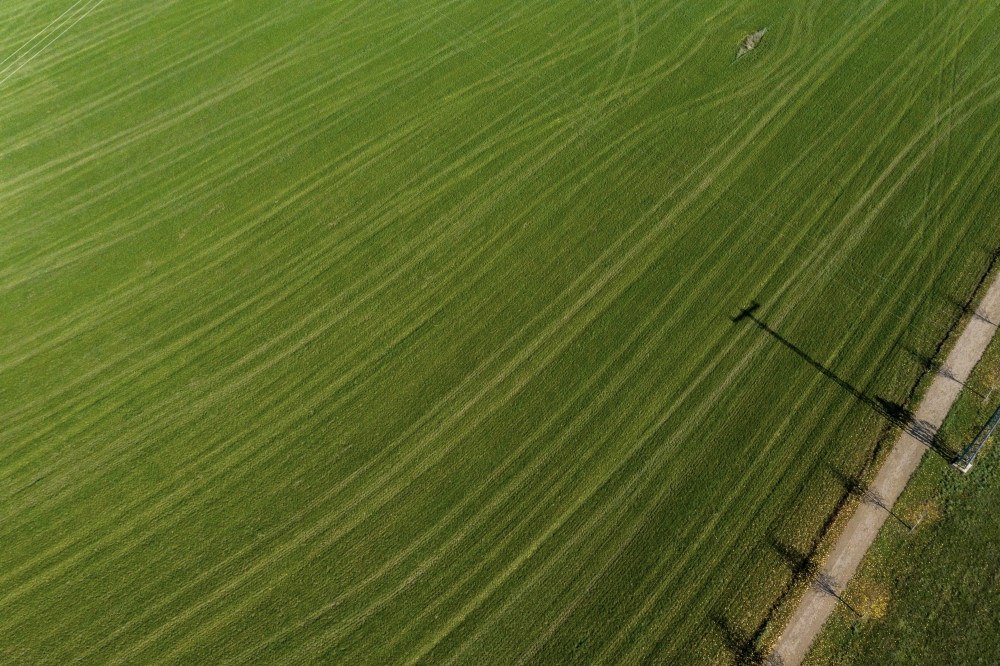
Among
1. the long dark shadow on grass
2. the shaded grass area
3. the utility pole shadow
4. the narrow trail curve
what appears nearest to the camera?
the shaded grass area

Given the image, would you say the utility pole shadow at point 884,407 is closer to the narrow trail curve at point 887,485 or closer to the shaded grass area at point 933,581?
the narrow trail curve at point 887,485

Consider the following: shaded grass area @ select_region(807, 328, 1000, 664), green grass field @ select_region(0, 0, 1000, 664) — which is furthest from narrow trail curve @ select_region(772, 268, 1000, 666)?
green grass field @ select_region(0, 0, 1000, 664)

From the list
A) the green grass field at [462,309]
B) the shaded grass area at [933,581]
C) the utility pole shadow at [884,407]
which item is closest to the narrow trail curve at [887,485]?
the utility pole shadow at [884,407]

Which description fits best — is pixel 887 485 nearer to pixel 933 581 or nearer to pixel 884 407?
pixel 884 407

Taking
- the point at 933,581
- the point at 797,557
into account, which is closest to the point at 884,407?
the point at 933,581

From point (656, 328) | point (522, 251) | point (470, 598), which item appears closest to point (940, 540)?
point (656, 328)

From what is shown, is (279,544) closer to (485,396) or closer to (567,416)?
(485,396)

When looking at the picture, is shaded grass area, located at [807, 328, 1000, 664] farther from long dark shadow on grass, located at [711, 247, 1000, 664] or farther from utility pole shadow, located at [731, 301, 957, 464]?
long dark shadow on grass, located at [711, 247, 1000, 664]
